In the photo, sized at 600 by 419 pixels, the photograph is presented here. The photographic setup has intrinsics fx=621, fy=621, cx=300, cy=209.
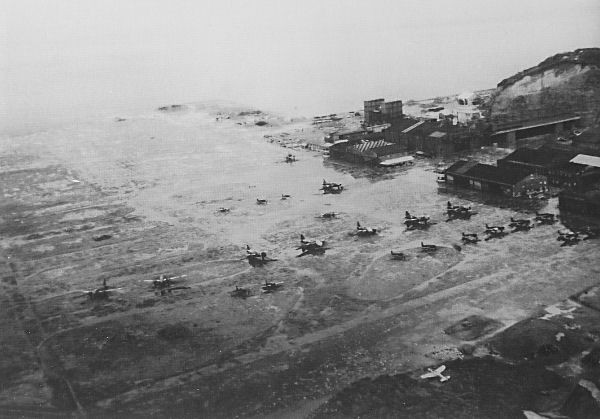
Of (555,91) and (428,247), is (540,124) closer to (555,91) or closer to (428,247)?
(555,91)

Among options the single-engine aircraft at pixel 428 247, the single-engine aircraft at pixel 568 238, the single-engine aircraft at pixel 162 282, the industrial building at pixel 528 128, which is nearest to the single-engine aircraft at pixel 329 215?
the single-engine aircraft at pixel 428 247

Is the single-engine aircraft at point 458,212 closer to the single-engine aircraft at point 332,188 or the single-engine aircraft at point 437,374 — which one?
the single-engine aircraft at point 332,188

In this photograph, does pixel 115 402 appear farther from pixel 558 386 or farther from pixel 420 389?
pixel 558 386

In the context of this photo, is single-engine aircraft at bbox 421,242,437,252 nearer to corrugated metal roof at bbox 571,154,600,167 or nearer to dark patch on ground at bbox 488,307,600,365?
dark patch on ground at bbox 488,307,600,365

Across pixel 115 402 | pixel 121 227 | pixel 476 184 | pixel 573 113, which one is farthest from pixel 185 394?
pixel 573 113

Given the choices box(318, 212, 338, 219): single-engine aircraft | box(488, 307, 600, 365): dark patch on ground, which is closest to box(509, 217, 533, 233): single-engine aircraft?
box(488, 307, 600, 365): dark patch on ground

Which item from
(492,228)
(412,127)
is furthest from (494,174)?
(412,127)
